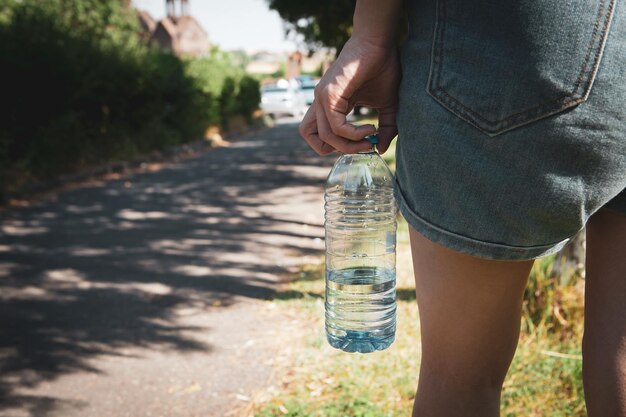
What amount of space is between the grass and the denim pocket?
215cm

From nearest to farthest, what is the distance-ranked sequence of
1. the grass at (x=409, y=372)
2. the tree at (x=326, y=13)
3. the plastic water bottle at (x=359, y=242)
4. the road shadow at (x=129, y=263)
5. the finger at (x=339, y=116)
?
the finger at (x=339, y=116) → the plastic water bottle at (x=359, y=242) → the grass at (x=409, y=372) → the road shadow at (x=129, y=263) → the tree at (x=326, y=13)

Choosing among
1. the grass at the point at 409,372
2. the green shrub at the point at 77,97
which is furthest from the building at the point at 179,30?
the grass at the point at 409,372

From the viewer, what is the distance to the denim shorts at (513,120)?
1.11 meters

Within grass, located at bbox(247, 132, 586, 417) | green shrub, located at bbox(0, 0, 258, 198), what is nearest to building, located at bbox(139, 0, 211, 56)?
green shrub, located at bbox(0, 0, 258, 198)

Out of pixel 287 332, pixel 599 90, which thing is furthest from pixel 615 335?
pixel 287 332

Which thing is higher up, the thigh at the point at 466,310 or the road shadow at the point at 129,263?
the thigh at the point at 466,310

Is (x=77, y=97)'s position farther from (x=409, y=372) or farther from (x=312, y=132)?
(x=312, y=132)

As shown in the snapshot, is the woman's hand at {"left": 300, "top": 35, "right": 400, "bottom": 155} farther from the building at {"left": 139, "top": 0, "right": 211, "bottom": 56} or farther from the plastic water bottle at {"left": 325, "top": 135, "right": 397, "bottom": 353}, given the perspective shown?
the building at {"left": 139, "top": 0, "right": 211, "bottom": 56}

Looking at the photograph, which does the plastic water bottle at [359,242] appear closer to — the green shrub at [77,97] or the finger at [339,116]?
the finger at [339,116]

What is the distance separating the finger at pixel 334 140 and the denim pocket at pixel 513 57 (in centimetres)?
32

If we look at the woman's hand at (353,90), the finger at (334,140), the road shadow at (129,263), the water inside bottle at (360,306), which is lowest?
the road shadow at (129,263)

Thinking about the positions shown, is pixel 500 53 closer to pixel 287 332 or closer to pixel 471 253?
pixel 471 253

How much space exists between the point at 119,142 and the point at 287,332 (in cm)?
1056

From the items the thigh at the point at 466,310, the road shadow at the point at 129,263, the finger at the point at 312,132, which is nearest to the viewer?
the thigh at the point at 466,310
